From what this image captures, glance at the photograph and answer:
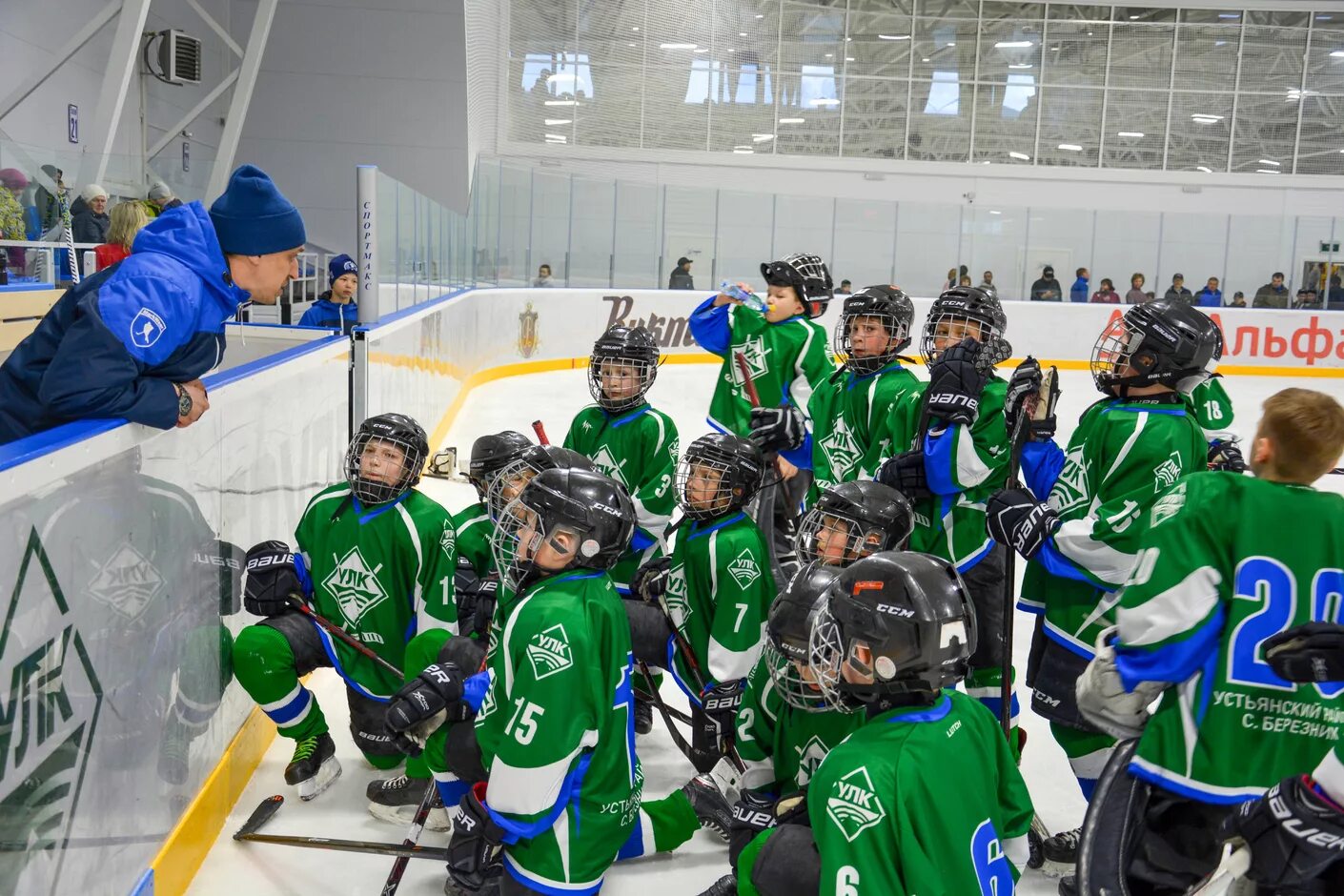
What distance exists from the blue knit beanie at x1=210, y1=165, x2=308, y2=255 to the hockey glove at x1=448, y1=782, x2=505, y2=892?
1299 mm

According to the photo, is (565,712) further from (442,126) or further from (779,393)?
(442,126)

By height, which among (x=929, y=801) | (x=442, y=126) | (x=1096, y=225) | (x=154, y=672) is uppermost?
(x=442, y=126)

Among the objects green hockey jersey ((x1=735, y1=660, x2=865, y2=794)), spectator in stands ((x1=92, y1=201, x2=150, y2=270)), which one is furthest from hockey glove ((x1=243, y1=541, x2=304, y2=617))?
spectator in stands ((x1=92, y1=201, x2=150, y2=270))

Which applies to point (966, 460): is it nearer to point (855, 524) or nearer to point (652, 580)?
point (855, 524)

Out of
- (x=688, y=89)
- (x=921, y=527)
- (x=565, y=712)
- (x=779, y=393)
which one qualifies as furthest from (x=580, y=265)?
(x=565, y=712)

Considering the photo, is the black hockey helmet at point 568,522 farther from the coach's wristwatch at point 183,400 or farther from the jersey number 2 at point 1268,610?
the jersey number 2 at point 1268,610

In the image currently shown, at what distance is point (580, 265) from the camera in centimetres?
Result: 1614

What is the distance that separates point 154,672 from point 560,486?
3.30ft

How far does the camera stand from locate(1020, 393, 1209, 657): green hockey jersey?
2.83 m

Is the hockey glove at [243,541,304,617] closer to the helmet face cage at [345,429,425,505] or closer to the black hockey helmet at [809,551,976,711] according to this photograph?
the helmet face cage at [345,429,425,505]

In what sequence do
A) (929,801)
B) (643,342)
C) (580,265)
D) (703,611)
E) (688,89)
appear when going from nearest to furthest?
(929,801)
(703,611)
(643,342)
(580,265)
(688,89)

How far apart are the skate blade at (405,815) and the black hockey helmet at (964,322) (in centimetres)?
191

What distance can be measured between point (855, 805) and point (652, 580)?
1.87 metres

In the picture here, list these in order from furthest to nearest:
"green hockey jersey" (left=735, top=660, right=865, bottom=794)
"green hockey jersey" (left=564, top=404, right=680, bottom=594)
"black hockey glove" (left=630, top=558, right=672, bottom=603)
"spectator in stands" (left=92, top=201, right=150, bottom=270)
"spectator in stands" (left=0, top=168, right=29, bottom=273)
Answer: "spectator in stands" (left=0, top=168, right=29, bottom=273)
"spectator in stands" (left=92, top=201, right=150, bottom=270)
"green hockey jersey" (left=564, top=404, right=680, bottom=594)
"black hockey glove" (left=630, top=558, right=672, bottom=603)
"green hockey jersey" (left=735, top=660, right=865, bottom=794)
